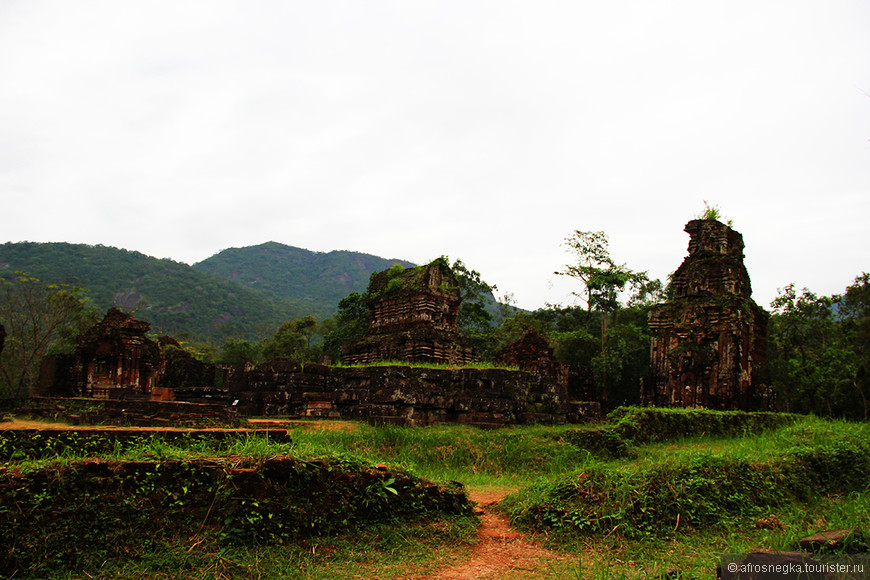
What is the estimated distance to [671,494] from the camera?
5359mm

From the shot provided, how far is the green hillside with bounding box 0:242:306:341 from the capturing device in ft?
189

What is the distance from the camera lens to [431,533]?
4801 millimetres

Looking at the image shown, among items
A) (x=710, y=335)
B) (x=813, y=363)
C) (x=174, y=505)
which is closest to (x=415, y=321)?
(x=710, y=335)

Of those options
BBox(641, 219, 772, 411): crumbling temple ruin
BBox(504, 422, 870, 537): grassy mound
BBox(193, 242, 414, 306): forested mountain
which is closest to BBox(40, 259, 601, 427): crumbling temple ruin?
BBox(641, 219, 772, 411): crumbling temple ruin

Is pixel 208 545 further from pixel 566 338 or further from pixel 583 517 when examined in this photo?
pixel 566 338

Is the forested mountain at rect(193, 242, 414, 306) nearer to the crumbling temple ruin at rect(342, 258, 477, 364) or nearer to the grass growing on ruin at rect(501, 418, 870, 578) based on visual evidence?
the crumbling temple ruin at rect(342, 258, 477, 364)

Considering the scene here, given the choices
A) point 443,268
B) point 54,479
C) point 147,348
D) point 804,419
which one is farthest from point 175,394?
point 804,419

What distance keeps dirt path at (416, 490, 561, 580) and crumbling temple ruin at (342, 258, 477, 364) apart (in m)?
10.9

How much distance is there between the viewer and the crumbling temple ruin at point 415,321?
54.3 feet

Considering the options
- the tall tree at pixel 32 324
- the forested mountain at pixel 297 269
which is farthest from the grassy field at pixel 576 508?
the forested mountain at pixel 297 269

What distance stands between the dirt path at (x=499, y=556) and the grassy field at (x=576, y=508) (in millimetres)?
113

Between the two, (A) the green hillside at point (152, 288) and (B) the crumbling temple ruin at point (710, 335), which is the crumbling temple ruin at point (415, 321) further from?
(A) the green hillside at point (152, 288)

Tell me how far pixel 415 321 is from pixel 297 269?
10503cm

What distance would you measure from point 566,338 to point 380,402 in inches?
831
